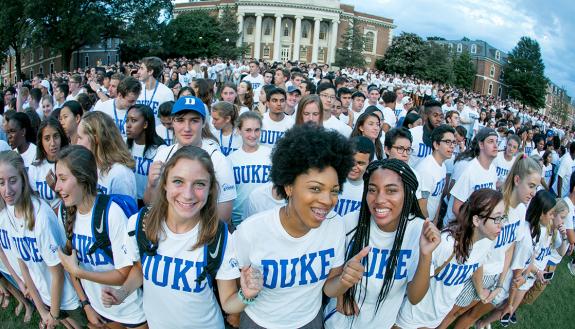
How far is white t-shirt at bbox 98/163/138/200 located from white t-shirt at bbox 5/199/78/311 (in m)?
0.48

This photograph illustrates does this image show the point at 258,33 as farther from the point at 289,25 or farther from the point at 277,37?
the point at 289,25

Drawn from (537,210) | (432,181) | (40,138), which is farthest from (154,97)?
(537,210)

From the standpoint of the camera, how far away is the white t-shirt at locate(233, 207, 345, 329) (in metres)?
2.62

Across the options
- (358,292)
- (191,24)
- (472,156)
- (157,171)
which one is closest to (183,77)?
(472,156)

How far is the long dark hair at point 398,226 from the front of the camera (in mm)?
2811

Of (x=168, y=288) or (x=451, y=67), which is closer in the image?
(x=168, y=288)

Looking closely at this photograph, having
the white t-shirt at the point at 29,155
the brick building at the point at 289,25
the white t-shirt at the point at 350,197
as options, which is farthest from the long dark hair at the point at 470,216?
the brick building at the point at 289,25

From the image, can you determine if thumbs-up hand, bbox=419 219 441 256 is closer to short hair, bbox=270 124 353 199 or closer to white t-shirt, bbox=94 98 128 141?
short hair, bbox=270 124 353 199

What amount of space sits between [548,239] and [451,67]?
193ft

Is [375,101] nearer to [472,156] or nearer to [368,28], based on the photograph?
[472,156]

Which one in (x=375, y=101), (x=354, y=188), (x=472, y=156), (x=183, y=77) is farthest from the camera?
(x=183, y=77)

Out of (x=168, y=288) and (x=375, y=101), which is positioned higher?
(x=375, y=101)

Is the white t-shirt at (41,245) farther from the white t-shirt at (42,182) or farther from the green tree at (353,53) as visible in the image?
the green tree at (353,53)

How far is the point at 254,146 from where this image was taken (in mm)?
4617
